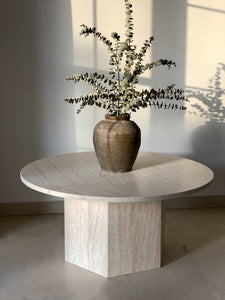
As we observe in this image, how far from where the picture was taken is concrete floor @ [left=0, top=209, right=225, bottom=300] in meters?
2.42

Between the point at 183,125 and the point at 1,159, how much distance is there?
1597 mm

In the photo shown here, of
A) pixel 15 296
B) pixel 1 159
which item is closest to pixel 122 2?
pixel 1 159

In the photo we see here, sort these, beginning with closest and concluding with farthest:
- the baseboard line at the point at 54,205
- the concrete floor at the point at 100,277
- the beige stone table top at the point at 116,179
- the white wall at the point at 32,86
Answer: the beige stone table top at the point at 116,179 → the concrete floor at the point at 100,277 → the white wall at the point at 32,86 → the baseboard line at the point at 54,205

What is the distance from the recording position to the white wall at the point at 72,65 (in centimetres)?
337

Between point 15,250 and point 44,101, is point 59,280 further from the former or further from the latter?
point 44,101

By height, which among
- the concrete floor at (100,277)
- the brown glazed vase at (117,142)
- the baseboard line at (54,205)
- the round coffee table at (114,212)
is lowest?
the concrete floor at (100,277)

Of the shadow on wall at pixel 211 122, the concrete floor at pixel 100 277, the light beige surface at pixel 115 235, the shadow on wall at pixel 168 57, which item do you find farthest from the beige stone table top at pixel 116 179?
the shadow on wall at pixel 211 122

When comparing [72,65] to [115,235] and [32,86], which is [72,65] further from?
[115,235]

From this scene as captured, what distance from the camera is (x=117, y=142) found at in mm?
2447

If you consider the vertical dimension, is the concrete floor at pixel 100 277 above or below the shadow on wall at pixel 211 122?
below

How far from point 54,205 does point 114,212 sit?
1333 mm

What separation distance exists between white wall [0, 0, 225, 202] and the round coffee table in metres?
0.81

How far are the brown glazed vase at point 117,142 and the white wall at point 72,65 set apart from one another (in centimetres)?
109

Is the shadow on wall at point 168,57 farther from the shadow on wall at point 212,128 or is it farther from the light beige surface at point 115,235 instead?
the light beige surface at point 115,235
